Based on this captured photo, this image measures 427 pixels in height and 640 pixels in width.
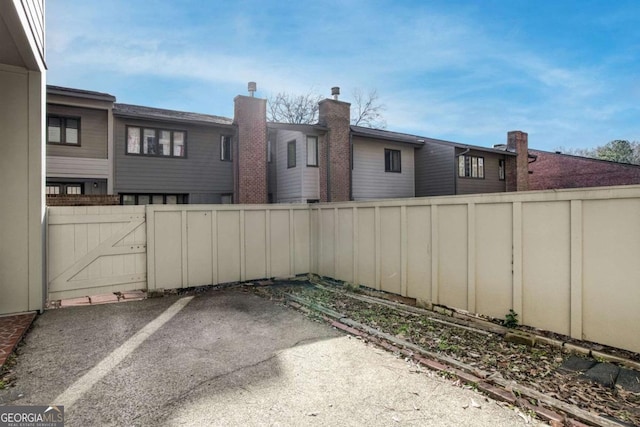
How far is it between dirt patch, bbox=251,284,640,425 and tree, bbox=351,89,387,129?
76.8 feet

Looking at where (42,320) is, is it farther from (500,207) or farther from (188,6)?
(188,6)

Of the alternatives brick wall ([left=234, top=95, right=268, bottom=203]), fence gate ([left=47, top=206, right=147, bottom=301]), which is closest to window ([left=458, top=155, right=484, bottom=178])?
brick wall ([left=234, top=95, right=268, bottom=203])

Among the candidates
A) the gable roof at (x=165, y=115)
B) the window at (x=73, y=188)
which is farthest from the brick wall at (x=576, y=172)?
the window at (x=73, y=188)

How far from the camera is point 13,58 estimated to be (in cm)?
495

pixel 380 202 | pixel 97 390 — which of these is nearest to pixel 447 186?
pixel 380 202

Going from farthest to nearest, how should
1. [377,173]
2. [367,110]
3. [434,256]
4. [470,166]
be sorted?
[367,110], [470,166], [377,173], [434,256]

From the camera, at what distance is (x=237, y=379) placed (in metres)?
3.33

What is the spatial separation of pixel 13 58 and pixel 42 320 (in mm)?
3972

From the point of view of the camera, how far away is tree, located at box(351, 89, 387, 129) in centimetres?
2744

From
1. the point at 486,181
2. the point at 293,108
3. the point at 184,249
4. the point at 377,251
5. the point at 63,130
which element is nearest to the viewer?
the point at 377,251

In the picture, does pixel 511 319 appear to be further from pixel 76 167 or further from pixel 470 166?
pixel 470 166

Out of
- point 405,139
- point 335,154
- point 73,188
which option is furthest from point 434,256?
point 73,188

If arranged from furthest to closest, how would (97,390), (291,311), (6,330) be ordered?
(291,311) < (6,330) < (97,390)

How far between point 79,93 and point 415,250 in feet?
41.1
